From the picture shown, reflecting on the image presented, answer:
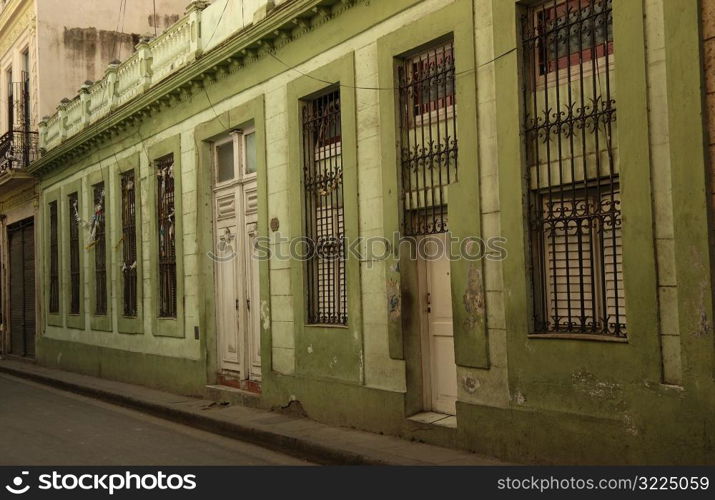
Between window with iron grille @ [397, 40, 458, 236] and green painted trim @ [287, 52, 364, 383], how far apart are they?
2.67ft

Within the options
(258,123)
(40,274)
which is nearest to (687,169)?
(258,123)

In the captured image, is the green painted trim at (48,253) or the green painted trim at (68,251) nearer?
the green painted trim at (68,251)

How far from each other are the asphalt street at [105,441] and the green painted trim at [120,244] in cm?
237

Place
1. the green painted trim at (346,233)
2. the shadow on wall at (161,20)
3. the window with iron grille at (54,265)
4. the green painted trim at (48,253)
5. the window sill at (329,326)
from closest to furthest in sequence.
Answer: the green painted trim at (346,233) → the window sill at (329,326) → the green painted trim at (48,253) → the window with iron grille at (54,265) → the shadow on wall at (161,20)

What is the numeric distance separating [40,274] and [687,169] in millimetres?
18381

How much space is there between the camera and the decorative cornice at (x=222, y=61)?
32.9 feet

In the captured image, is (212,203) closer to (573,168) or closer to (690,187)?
(573,168)

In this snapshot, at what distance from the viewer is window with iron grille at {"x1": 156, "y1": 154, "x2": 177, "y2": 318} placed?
14148mm

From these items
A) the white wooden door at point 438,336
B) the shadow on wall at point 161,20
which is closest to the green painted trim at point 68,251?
the shadow on wall at point 161,20

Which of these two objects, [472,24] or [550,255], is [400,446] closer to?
[550,255]

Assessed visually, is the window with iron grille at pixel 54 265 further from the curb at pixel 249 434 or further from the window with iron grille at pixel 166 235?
the window with iron grille at pixel 166 235

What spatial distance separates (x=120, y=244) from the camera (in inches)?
643

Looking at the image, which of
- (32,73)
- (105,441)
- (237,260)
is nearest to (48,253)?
(32,73)

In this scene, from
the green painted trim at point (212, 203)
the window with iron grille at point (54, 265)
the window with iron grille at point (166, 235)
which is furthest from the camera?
the window with iron grille at point (54, 265)
